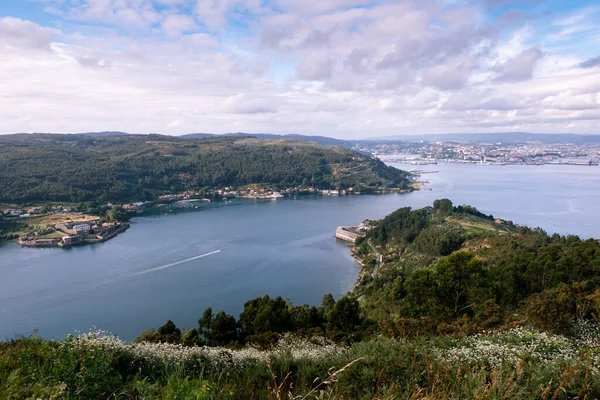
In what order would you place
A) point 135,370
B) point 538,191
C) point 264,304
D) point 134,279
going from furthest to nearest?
1. point 538,191
2. point 134,279
3. point 264,304
4. point 135,370

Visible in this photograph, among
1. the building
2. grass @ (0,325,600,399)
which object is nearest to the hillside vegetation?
grass @ (0,325,600,399)

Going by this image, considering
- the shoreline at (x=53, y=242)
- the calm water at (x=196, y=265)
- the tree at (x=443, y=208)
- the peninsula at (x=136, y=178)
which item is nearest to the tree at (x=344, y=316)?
the calm water at (x=196, y=265)

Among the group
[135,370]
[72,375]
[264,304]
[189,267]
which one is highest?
[72,375]

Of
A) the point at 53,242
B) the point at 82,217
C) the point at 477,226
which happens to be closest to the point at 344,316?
the point at 477,226

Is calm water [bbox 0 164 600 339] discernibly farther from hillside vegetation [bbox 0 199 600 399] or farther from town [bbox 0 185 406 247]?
hillside vegetation [bbox 0 199 600 399]

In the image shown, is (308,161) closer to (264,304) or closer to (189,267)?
(189,267)

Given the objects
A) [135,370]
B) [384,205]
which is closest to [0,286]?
[135,370]
